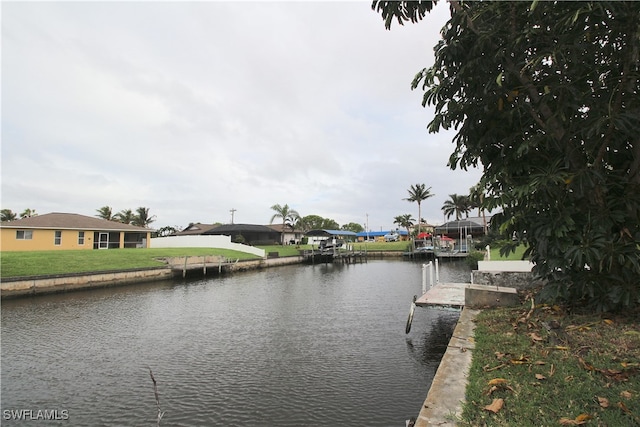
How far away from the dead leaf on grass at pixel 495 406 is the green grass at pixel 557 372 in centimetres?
3

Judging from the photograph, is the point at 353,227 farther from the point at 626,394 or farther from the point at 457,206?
the point at 626,394

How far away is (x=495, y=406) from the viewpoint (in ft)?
13.4

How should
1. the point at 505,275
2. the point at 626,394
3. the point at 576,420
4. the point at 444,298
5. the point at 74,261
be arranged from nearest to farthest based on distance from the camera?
the point at 576,420 → the point at 626,394 → the point at 444,298 → the point at 505,275 → the point at 74,261

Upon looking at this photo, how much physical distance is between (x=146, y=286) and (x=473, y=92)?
26.1 meters

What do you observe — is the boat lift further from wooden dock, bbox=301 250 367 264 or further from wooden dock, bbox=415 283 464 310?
wooden dock, bbox=301 250 367 264

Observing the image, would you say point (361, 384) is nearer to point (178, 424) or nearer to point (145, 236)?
point (178, 424)

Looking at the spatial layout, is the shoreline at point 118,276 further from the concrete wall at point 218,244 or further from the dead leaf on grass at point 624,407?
the dead leaf on grass at point 624,407

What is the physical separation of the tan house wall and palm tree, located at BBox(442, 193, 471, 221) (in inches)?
3075

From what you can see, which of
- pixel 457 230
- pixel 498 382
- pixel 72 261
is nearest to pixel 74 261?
pixel 72 261

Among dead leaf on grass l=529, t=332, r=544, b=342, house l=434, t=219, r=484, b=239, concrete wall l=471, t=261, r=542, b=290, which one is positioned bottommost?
dead leaf on grass l=529, t=332, r=544, b=342

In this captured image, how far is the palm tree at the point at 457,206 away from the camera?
86287 millimetres

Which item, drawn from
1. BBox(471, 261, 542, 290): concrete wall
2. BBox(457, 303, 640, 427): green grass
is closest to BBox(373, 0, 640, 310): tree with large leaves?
BBox(457, 303, 640, 427): green grass

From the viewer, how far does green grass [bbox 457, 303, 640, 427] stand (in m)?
3.87

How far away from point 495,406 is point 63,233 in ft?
134
